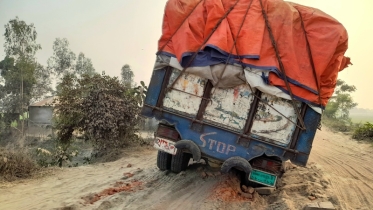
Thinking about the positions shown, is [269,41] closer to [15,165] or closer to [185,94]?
[185,94]

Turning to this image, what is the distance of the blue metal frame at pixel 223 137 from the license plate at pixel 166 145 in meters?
0.27

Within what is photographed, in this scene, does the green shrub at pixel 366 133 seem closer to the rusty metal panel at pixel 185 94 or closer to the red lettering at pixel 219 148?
the red lettering at pixel 219 148

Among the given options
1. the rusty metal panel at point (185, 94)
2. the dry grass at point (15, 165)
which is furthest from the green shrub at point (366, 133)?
the dry grass at point (15, 165)

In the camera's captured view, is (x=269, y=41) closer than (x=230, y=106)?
Yes

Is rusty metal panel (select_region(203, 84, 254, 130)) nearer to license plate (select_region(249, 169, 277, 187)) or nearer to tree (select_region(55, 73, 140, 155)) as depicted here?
license plate (select_region(249, 169, 277, 187))

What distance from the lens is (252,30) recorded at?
4926mm

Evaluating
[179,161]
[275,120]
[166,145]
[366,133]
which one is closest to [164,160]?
[179,161]

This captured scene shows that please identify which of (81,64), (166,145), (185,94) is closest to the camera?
(185,94)

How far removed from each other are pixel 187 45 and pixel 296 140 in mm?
2143

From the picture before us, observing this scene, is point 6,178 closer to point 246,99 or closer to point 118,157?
point 118,157

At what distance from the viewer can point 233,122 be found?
511 centimetres

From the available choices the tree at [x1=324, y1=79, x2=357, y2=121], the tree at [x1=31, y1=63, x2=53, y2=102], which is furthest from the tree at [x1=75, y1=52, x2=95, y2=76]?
the tree at [x1=324, y1=79, x2=357, y2=121]

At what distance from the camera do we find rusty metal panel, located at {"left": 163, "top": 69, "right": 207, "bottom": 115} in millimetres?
5199

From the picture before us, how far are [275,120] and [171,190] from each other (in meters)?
2.12
